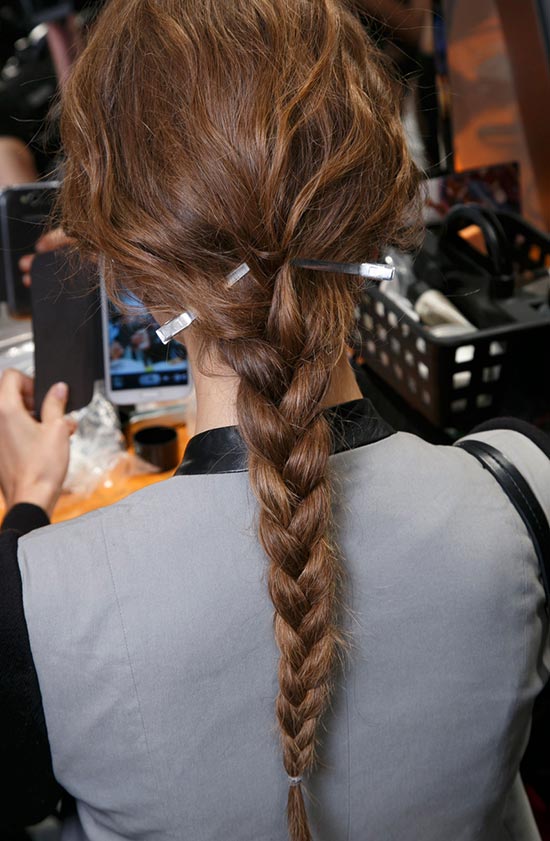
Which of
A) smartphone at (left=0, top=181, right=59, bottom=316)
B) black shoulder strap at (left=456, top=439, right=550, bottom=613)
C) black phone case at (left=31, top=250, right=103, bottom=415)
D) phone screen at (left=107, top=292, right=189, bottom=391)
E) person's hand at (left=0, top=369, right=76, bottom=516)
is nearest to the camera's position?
black shoulder strap at (left=456, top=439, right=550, bottom=613)

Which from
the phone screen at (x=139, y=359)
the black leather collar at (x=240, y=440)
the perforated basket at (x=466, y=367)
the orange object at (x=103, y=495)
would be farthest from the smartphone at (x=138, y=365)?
the black leather collar at (x=240, y=440)

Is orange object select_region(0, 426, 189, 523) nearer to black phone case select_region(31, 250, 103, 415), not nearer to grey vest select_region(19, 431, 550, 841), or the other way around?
black phone case select_region(31, 250, 103, 415)

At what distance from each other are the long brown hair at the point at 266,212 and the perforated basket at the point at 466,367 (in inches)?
23.9

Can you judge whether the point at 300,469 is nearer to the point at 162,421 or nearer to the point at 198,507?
the point at 198,507

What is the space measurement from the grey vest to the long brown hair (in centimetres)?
3

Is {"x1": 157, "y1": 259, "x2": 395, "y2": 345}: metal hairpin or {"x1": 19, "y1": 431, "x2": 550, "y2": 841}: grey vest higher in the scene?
{"x1": 157, "y1": 259, "x2": 395, "y2": 345}: metal hairpin

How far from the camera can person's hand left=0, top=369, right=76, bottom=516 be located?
1.05 m

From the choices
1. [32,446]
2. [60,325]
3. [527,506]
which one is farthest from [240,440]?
[60,325]

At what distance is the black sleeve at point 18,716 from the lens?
23.8 inches

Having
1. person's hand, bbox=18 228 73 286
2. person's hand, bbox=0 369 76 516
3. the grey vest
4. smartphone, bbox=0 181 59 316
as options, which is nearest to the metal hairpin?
the grey vest

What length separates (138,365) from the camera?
135cm

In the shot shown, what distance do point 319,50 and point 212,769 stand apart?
58 cm

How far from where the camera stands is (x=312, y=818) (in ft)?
2.22

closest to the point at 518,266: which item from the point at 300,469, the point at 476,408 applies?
the point at 476,408
